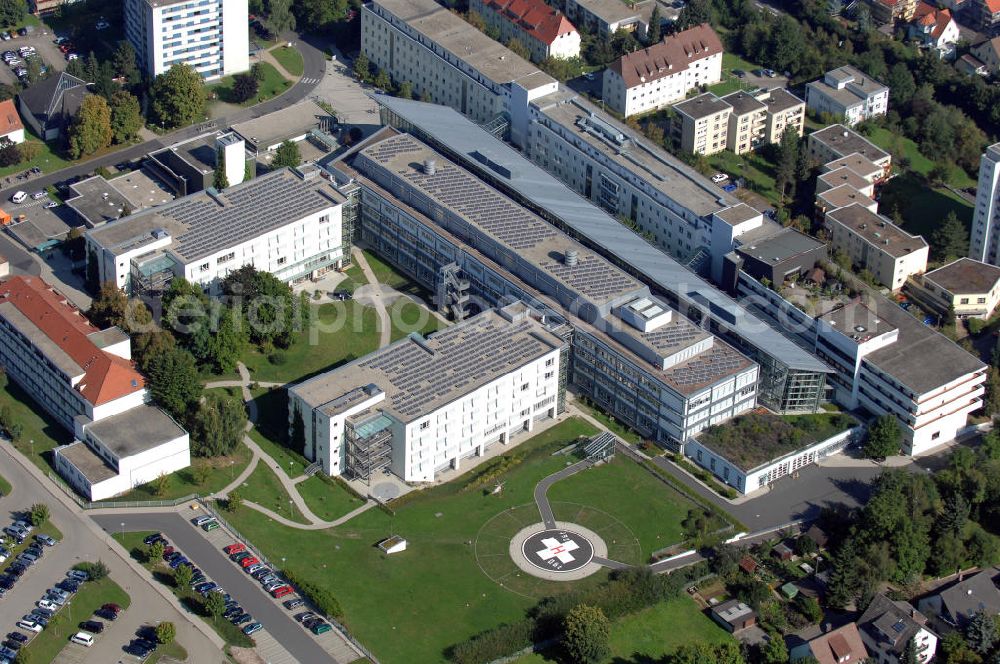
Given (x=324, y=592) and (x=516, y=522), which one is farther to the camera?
(x=516, y=522)

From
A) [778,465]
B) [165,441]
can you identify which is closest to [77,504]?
[165,441]

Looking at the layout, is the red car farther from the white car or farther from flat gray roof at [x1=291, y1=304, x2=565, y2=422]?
the white car

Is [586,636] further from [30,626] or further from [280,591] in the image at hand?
[30,626]

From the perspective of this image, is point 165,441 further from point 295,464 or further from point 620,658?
point 620,658

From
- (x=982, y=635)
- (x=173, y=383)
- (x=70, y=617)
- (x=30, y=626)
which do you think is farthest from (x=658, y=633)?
(x=30, y=626)

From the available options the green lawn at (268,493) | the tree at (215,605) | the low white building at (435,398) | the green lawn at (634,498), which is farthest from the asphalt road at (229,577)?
the green lawn at (634,498)

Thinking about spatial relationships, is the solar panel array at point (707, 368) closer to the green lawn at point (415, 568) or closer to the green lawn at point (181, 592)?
the green lawn at point (415, 568)

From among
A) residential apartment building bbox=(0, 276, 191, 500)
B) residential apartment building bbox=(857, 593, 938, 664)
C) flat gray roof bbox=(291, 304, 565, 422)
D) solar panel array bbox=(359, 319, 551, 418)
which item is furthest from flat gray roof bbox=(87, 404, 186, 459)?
residential apartment building bbox=(857, 593, 938, 664)
